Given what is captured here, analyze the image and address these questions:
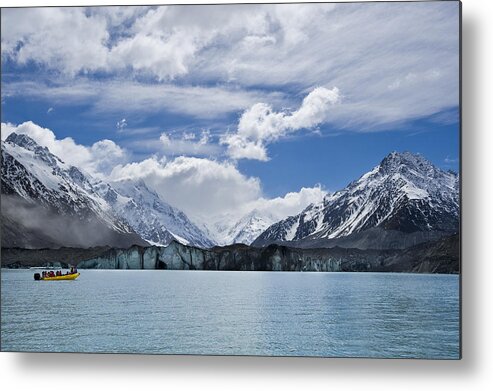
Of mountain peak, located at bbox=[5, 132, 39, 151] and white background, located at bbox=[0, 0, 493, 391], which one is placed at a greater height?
mountain peak, located at bbox=[5, 132, 39, 151]

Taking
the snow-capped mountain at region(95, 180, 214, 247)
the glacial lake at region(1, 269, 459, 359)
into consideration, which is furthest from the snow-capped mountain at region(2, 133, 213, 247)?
the glacial lake at region(1, 269, 459, 359)

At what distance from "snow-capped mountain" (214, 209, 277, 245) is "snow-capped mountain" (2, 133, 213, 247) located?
0.99ft

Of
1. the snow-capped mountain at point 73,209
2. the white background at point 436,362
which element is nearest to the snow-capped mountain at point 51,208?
the snow-capped mountain at point 73,209

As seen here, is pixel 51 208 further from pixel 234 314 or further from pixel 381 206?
pixel 381 206

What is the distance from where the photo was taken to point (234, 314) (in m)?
8.86

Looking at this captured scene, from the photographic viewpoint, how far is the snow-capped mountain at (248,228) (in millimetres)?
8523

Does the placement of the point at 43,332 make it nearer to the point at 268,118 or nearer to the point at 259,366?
the point at 259,366

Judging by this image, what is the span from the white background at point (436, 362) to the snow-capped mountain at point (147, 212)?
1.43 metres

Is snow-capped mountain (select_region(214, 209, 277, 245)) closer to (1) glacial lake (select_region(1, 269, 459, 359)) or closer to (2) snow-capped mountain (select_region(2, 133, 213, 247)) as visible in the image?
(2) snow-capped mountain (select_region(2, 133, 213, 247))

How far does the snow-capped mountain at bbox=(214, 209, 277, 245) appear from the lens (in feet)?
28.0

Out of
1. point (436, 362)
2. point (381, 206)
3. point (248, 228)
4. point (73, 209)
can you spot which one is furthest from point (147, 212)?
point (436, 362)

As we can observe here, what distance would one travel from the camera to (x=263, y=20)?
8406mm

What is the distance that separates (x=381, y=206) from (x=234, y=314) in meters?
2.17

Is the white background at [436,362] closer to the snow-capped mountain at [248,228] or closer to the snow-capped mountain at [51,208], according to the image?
the snow-capped mountain at [248,228]
